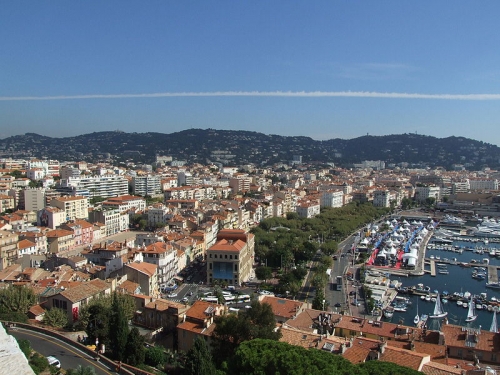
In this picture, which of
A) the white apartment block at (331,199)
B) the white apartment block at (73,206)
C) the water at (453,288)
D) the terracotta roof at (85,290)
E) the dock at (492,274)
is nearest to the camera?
the terracotta roof at (85,290)

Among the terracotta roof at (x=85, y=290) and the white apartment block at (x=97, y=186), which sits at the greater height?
the white apartment block at (x=97, y=186)

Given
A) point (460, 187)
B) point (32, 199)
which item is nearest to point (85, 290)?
point (32, 199)

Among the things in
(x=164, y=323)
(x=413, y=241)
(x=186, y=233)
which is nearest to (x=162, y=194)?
(x=186, y=233)

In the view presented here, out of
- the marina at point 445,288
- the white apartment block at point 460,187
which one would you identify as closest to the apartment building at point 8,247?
the marina at point 445,288

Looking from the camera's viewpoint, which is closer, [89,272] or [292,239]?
[89,272]

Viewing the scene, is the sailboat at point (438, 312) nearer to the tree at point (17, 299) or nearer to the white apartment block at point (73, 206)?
the tree at point (17, 299)

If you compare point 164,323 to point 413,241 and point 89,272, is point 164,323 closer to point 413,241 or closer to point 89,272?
point 89,272
